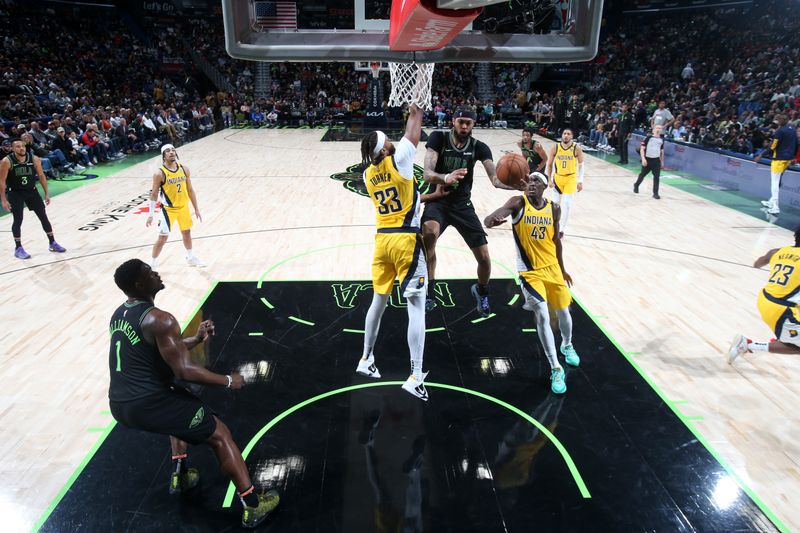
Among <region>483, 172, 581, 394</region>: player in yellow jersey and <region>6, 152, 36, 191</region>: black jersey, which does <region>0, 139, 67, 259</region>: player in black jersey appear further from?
<region>483, 172, 581, 394</region>: player in yellow jersey

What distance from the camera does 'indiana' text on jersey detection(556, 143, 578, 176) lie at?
7930mm

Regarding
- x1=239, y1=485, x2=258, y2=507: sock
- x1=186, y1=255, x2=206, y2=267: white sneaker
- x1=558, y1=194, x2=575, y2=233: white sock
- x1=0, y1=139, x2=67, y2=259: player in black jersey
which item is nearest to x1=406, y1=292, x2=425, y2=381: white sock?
x1=239, y1=485, x2=258, y2=507: sock

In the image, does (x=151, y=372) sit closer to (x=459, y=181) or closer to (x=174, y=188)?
(x=459, y=181)

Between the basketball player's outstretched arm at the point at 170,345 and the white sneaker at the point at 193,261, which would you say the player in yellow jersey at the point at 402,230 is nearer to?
the basketball player's outstretched arm at the point at 170,345

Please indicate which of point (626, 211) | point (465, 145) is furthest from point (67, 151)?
point (626, 211)

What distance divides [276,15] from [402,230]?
9.41 feet

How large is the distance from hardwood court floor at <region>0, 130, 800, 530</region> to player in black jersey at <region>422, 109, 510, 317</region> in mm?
1636

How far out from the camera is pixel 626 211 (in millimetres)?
10383

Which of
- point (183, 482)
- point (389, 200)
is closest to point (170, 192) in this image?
point (389, 200)

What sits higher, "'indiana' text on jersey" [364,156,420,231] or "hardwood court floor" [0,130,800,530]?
"'indiana' text on jersey" [364,156,420,231]

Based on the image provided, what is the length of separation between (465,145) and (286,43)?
192 centimetres

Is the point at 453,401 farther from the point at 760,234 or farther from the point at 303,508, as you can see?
the point at 760,234

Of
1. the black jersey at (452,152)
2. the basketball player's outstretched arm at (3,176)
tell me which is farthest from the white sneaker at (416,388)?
the basketball player's outstretched arm at (3,176)

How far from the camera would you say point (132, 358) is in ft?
9.30
